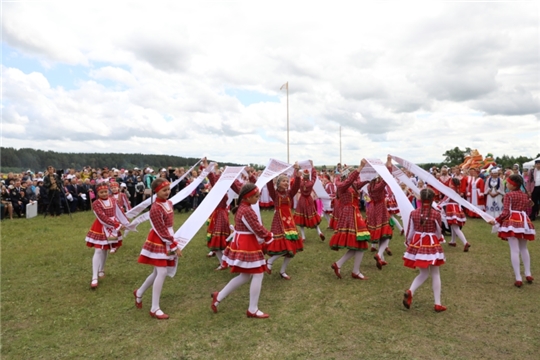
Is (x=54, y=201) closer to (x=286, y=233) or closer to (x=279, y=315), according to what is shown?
(x=286, y=233)

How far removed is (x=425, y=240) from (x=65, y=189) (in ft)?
51.8

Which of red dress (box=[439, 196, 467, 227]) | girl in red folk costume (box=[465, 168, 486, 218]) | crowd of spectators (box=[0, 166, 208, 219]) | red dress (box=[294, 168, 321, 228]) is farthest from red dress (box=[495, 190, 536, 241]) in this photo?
crowd of spectators (box=[0, 166, 208, 219])

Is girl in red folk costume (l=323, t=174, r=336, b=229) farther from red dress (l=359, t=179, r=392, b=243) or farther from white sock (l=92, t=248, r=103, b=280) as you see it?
white sock (l=92, t=248, r=103, b=280)

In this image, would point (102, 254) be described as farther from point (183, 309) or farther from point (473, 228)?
point (473, 228)

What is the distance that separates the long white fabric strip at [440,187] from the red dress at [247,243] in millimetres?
2847

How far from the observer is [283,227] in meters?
6.98

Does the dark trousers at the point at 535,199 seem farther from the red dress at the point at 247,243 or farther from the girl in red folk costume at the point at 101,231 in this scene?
the girl in red folk costume at the point at 101,231

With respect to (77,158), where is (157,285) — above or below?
below

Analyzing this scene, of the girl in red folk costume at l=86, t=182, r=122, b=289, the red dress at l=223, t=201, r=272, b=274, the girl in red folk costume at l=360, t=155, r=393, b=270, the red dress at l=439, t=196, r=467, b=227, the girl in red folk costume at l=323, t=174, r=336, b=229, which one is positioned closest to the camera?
the red dress at l=223, t=201, r=272, b=274

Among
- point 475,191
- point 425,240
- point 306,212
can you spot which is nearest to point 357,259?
point 425,240

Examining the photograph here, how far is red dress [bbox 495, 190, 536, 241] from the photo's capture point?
21.4ft

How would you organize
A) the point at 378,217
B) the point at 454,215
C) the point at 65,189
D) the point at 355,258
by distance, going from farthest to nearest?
1. the point at 65,189
2. the point at 454,215
3. the point at 378,217
4. the point at 355,258

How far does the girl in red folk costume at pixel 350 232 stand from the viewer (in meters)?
6.84

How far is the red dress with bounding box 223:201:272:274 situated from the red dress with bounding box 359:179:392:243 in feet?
11.7
